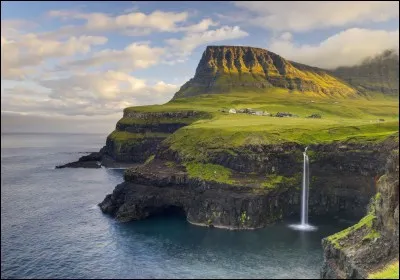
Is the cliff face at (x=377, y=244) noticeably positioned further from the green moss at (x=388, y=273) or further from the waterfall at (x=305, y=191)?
the waterfall at (x=305, y=191)

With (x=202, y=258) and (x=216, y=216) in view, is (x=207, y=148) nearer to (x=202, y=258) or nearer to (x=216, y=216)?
(x=216, y=216)

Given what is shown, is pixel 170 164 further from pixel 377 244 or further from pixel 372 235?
pixel 377 244

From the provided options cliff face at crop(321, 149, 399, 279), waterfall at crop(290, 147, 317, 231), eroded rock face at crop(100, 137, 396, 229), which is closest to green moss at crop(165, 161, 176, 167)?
eroded rock face at crop(100, 137, 396, 229)

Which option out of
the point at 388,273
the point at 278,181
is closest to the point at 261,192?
the point at 278,181

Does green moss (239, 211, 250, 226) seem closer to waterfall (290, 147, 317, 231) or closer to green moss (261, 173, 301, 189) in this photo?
green moss (261, 173, 301, 189)

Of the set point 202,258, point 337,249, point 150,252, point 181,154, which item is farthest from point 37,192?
point 337,249

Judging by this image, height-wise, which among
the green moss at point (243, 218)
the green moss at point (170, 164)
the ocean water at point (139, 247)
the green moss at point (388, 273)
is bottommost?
the ocean water at point (139, 247)

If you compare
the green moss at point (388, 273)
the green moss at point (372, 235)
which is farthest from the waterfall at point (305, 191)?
the green moss at point (388, 273)
